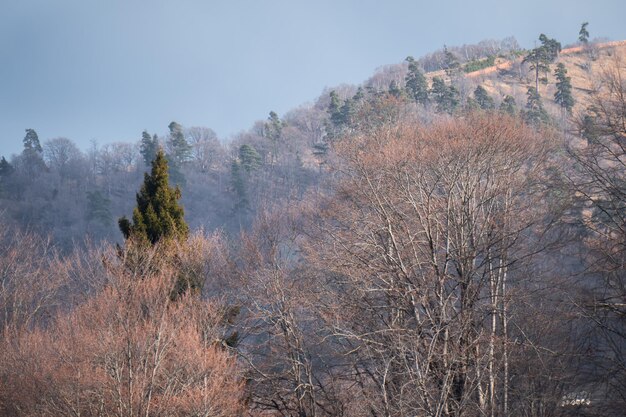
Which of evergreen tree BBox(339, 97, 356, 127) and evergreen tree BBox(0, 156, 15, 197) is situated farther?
evergreen tree BBox(0, 156, 15, 197)

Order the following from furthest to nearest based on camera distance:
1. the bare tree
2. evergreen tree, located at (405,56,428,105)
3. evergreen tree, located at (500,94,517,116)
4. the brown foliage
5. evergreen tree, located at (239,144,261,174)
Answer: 1. evergreen tree, located at (239,144,261,174)
2. evergreen tree, located at (405,56,428,105)
3. evergreen tree, located at (500,94,517,116)
4. the brown foliage
5. the bare tree

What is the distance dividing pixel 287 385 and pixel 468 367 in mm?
5730

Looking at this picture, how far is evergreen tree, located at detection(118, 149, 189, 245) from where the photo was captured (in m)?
20.8

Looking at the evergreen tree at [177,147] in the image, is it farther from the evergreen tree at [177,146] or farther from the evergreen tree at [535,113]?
the evergreen tree at [535,113]

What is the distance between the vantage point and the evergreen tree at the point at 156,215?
20.8m

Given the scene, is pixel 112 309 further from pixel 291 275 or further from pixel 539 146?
pixel 539 146

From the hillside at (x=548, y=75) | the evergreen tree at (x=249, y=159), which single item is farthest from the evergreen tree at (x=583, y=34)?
the evergreen tree at (x=249, y=159)

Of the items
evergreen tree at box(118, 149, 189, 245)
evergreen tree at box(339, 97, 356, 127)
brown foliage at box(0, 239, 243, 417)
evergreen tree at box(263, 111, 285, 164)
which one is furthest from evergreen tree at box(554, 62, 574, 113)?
brown foliage at box(0, 239, 243, 417)

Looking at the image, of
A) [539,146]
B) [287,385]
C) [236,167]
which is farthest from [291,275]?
[236,167]

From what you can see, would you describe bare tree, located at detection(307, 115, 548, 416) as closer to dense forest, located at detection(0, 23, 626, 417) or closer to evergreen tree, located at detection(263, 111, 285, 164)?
dense forest, located at detection(0, 23, 626, 417)

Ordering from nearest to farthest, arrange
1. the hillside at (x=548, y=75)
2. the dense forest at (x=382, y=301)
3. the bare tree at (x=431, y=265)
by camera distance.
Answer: the bare tree at (x=431, y=265) → the dense forest at (x=382, y=301) → the hillside at (x=548, y=75)

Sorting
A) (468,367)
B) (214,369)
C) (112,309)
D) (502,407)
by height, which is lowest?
(502,407)

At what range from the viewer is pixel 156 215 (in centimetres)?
2109

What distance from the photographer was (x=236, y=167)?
61.2 meters
